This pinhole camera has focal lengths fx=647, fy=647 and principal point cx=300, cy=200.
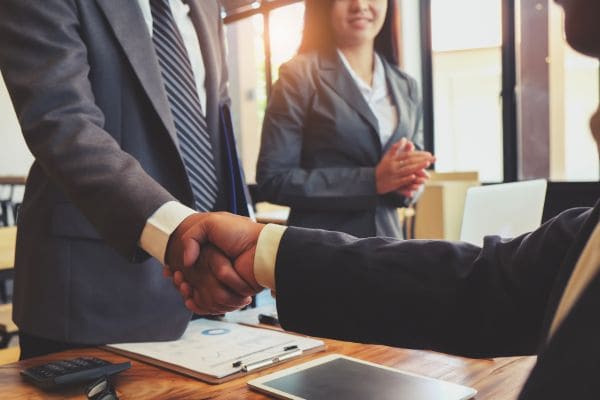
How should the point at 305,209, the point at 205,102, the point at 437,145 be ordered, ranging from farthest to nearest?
the point at 437,145 → the point at 305,209 → the point at 205,102

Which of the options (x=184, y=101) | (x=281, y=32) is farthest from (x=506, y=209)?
(x=281, y=32)

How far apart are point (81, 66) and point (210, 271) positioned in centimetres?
43

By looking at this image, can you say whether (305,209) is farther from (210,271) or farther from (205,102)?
(210,271)

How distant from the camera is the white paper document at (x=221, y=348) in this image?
0.97m

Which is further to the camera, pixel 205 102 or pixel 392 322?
pixel 205 102

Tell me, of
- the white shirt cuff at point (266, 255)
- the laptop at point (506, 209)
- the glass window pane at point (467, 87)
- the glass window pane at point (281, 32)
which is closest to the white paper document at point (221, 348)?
the white shirt cuff at point (266, 255)

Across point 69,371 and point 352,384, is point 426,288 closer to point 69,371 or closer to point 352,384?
point 352,384

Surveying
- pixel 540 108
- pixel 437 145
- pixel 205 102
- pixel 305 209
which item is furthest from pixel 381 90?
pixel 437 145

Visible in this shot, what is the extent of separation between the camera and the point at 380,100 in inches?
75.8

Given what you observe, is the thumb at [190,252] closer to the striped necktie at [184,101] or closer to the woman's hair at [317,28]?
the striped necktie at [184,101]

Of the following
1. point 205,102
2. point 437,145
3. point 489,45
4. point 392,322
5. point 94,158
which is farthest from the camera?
point 437,145

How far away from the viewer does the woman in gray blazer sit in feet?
5.84

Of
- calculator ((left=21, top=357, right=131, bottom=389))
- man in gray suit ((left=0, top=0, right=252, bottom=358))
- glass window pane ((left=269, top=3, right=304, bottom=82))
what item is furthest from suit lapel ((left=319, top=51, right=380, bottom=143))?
glass window pane ((left=269, top=3, right=304, bottom=82))

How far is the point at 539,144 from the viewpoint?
16.1ft
